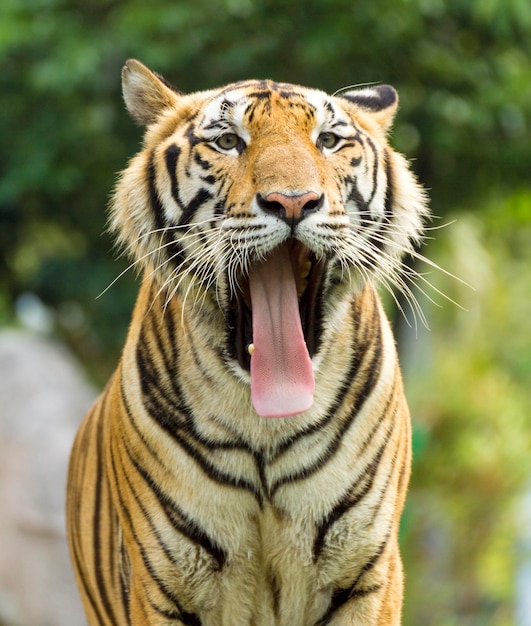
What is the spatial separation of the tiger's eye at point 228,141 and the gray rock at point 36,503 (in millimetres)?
5551

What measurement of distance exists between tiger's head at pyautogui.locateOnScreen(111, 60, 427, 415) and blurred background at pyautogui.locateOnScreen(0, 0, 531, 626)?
9.04ft

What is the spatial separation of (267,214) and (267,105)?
1.42 ft

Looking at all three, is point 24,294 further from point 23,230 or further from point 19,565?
point 19,565

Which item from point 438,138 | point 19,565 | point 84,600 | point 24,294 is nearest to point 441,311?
point 24,294

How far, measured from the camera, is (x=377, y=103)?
3.64 metres

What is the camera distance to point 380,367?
3.38m

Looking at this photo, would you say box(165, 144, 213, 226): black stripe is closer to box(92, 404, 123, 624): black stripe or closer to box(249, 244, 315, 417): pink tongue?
box(249, 244, 315, 417): pink tongue

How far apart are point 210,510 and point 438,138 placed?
5.64 m

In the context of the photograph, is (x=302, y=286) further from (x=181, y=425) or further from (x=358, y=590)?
(x=358, y=590)

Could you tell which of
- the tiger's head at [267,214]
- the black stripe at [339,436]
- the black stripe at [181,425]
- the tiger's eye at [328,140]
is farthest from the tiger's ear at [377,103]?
the black stripe at [181,425]

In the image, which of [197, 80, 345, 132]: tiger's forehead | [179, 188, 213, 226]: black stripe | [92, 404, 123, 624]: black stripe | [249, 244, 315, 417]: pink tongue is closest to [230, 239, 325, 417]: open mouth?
[249, 244, 315, 417]: pink tongue

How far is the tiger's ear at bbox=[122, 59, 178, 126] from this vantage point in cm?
347

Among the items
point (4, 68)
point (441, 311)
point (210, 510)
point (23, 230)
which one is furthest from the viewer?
point (441, 311)

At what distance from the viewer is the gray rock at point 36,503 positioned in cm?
825
